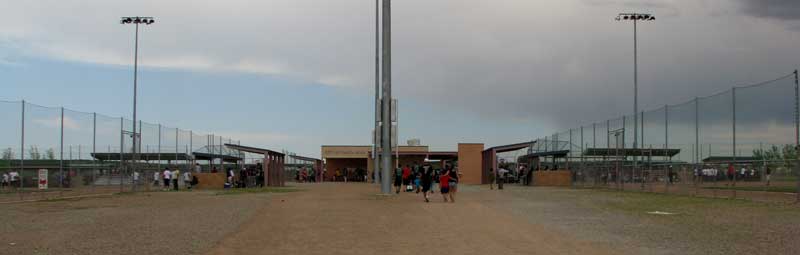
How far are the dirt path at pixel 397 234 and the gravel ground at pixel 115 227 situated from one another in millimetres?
679

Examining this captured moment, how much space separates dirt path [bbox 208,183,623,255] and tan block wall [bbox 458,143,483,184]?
45602mm

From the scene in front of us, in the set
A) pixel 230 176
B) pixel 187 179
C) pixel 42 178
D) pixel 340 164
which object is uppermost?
pixel 340 164

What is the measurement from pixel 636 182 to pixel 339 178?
4709cm

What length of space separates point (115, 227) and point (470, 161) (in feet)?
170

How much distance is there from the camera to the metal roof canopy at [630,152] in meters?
32.4

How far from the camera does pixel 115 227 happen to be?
16.9 meters

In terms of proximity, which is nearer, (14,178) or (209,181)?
(14,178)

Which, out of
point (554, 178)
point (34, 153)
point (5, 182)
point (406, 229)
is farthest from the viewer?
point (554, 178)

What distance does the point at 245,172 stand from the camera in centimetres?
4916

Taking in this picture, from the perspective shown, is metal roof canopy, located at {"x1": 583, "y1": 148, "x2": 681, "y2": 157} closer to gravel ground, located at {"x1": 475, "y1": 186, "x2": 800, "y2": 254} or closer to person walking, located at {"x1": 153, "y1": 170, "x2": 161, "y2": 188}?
gravel ground, located at {"x1": 475, "y1": 186, "x2": 800, "y2": 254}

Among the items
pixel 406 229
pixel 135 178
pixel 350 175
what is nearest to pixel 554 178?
pixel 135 178

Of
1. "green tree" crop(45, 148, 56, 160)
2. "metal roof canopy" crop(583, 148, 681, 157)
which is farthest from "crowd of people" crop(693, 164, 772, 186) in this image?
"green tree" crop(45, 148, 56, 160)

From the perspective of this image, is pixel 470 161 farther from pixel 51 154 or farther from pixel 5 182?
pixel 5 182

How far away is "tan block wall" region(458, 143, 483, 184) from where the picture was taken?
6700cm
